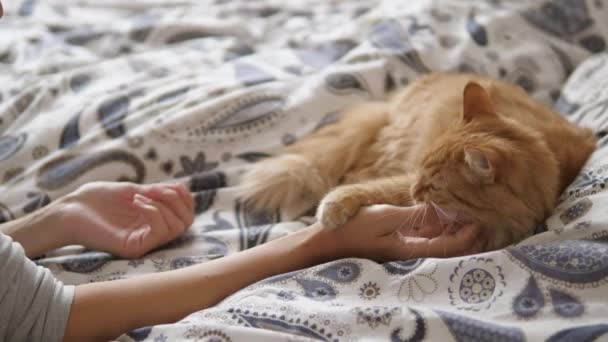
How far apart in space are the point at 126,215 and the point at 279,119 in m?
0.46

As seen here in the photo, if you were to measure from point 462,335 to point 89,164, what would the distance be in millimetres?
921

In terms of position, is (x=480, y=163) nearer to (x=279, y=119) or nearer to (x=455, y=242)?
(x=455, y=242)

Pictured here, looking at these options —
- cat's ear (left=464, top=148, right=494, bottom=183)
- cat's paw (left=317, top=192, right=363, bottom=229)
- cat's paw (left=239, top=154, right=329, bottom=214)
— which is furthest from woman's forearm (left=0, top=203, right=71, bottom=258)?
cat's ear (left=464, top=148, right=494, bottom=183)

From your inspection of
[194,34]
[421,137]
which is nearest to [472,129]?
[421,137]

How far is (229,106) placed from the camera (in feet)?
4.84

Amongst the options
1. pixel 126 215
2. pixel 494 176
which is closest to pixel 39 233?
pixel 126 215

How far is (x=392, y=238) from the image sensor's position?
40.4 inches

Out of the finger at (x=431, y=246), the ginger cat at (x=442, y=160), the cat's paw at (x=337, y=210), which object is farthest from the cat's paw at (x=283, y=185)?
the finger at (x=431, y=246)

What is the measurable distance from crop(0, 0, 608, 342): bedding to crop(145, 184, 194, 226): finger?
0.04 m

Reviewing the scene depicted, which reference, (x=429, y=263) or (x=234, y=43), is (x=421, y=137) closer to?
(x=429, y=263)

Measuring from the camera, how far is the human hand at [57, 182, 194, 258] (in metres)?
1.16

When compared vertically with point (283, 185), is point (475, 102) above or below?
above

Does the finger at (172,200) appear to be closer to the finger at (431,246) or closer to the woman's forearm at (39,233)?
the woman's forearm at (39,233)

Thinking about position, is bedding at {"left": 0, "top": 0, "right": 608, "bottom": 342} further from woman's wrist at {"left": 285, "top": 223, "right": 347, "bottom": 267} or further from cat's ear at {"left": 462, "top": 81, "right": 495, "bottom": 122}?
cat's ear at {"left": 462, "top": 81, "right": 495, "bottom": 122}
